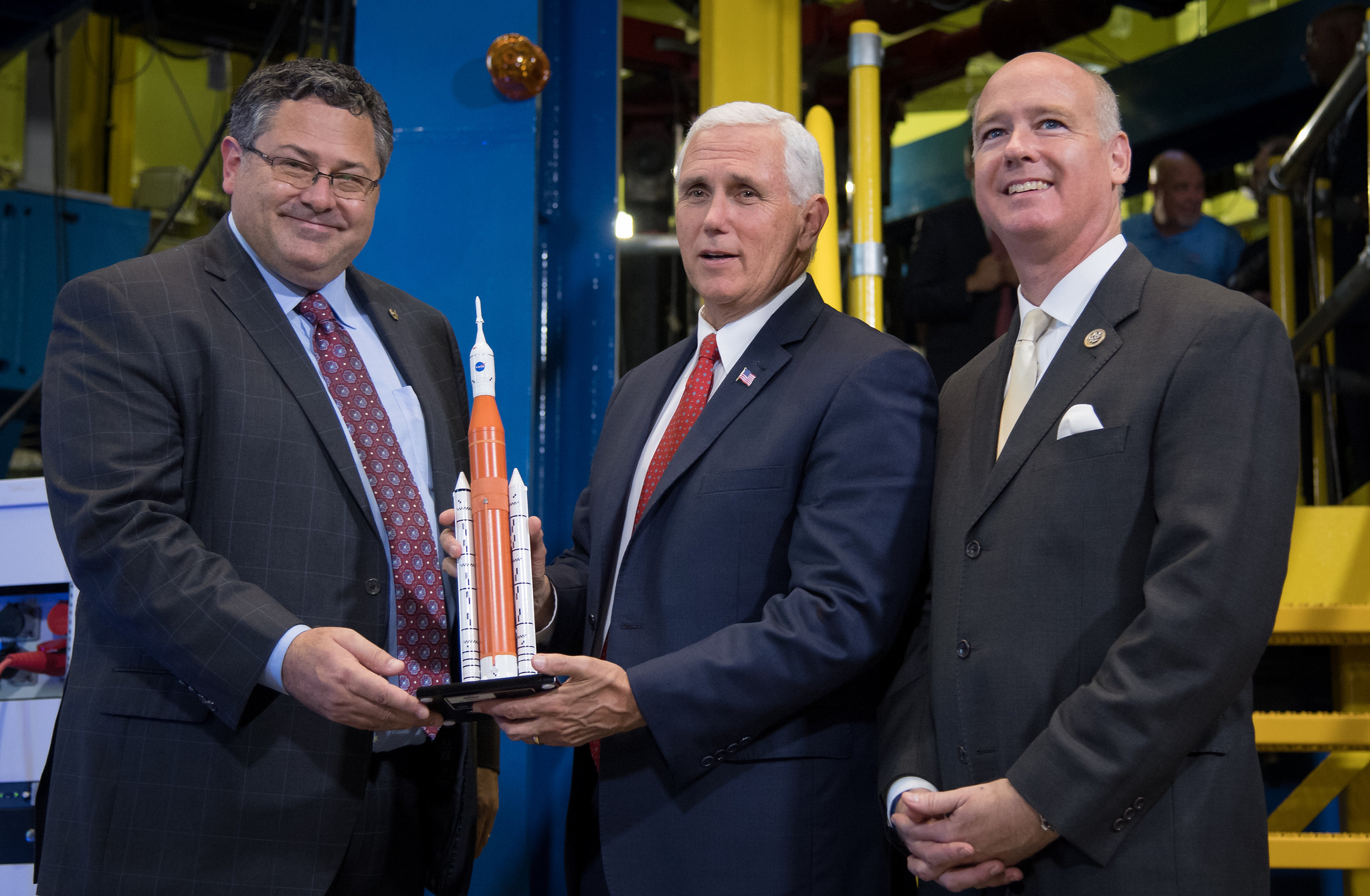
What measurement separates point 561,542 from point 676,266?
4033 mm

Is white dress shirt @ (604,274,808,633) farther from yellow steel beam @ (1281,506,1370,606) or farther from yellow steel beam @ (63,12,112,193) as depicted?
yellow steel beam @ (63,12,112,193)

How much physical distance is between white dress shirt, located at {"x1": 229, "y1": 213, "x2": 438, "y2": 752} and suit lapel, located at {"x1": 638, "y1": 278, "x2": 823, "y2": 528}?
411 millimetres

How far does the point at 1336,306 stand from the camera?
357 centimetres

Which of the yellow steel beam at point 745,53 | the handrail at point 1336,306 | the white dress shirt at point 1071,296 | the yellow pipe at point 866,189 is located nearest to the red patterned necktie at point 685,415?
the white dress shirt at point 1071,296

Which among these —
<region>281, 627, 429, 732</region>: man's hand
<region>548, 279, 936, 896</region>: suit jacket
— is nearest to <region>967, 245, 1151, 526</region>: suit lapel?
<region>548, 279, 936, 896</region>: suit jacket

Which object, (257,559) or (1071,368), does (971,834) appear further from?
(257,559)

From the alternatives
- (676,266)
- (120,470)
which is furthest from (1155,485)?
(676,266)

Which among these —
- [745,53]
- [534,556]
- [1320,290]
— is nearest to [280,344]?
[534,556]

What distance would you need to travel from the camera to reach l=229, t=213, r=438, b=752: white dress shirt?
197cm

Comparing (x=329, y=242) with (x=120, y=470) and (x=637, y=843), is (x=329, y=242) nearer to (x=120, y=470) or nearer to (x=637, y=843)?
(x=120, y=470)

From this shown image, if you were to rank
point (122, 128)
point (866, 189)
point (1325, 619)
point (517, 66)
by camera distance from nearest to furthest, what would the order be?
point (1325, 619) → point (517, 66) → point (866, 189) → point (122, 128)

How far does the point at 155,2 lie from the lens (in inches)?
267

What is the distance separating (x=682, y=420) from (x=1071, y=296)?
669mm

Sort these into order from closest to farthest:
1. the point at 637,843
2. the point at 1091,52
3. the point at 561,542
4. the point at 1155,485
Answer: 1. the point at 1155,485
2. the point at 637,843
3. the point at 561,542
4. the point at 1091,52
